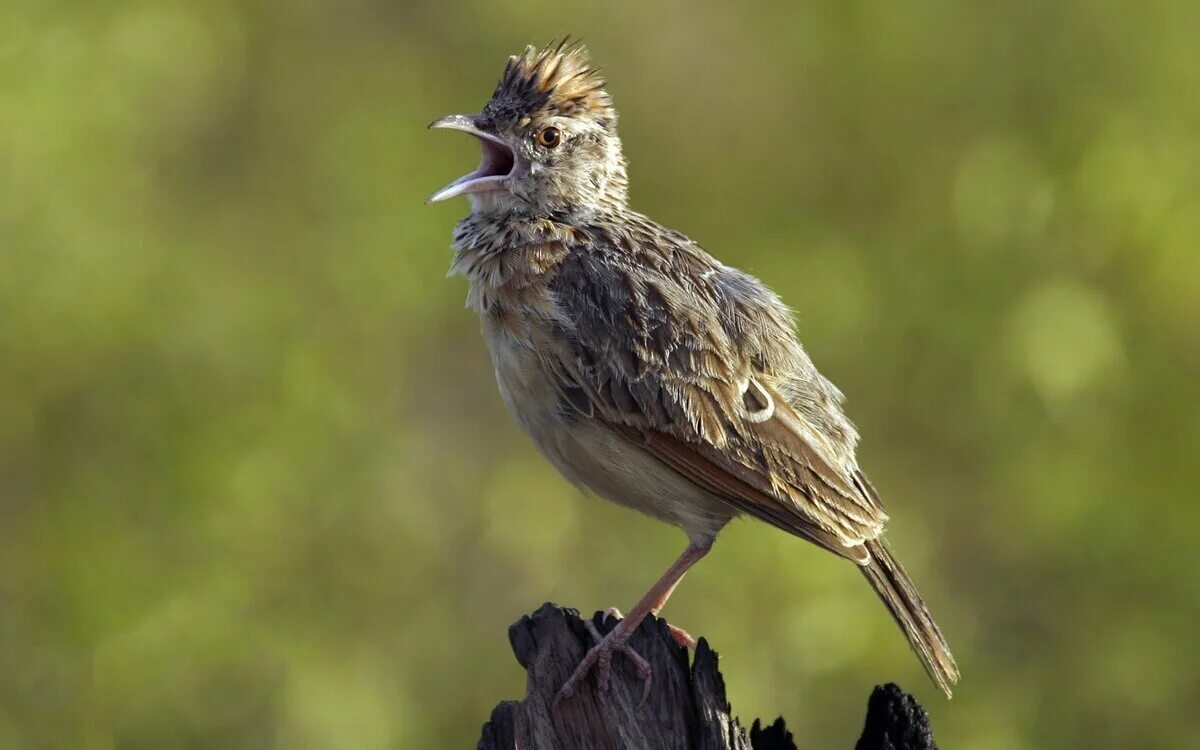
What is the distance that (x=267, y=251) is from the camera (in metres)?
9.62

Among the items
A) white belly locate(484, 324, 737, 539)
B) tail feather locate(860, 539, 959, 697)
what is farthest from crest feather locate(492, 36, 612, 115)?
tail feather locate(860, 539, 959, 697)

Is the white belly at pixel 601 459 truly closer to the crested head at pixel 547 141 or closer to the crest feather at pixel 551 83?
the crested head at pixel 547 141

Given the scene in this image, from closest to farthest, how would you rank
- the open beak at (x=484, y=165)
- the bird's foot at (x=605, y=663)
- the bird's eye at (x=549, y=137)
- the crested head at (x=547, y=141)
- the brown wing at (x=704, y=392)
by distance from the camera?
the bird's foot at (x=605, y=663), the brown wing at (x=704, y=392), the open beak at (x=484, y=165), the crested head at (x=547, y=141), the bird's eye at (x=549, y=137)

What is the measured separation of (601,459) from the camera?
585cm

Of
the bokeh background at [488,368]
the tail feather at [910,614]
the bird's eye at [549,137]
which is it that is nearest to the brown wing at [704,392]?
the tail feather at [910,614]

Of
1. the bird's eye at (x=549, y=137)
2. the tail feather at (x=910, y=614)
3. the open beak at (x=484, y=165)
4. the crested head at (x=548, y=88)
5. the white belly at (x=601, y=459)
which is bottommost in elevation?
the tail feather at (x=910, y=614)

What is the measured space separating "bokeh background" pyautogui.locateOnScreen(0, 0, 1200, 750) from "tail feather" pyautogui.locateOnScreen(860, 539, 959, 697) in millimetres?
2899

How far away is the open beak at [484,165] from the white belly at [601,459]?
1.87 ft

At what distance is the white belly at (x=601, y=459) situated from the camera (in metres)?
5.82

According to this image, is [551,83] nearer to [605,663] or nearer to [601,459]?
[601,459]

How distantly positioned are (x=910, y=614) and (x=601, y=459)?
3.78 feet

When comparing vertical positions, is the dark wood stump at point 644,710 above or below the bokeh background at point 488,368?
below

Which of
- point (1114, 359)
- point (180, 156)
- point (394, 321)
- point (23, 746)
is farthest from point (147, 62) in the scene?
point (1114, 359)

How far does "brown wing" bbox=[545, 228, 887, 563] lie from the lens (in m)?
5.77
